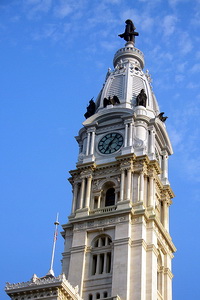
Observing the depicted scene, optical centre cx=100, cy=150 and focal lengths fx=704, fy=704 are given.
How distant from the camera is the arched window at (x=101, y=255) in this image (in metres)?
73.8

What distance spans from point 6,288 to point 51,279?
449cm

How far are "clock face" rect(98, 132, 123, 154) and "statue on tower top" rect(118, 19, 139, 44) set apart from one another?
22764 mm

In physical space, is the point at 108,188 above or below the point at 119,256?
above

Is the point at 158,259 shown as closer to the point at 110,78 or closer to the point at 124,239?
the point at 124,239

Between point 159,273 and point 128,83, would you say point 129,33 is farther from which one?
point 159,273

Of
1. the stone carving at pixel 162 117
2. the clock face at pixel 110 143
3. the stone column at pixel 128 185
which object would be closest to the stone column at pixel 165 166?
the stone carving at pixel 162 117

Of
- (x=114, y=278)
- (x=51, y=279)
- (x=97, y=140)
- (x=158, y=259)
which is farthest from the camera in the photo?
(x=97, y=140)

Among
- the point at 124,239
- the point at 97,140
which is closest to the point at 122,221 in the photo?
the point at 124,239

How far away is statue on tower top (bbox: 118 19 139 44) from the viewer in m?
Answer: 104

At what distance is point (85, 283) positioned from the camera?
240ft

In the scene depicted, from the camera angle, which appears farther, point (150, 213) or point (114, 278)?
point (150, 213)

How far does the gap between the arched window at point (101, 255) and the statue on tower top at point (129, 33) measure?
37.8m

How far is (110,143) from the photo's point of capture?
85.4m

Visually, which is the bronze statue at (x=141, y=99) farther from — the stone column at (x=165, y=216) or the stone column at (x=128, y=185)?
the stone column at (x=165, y=216)
